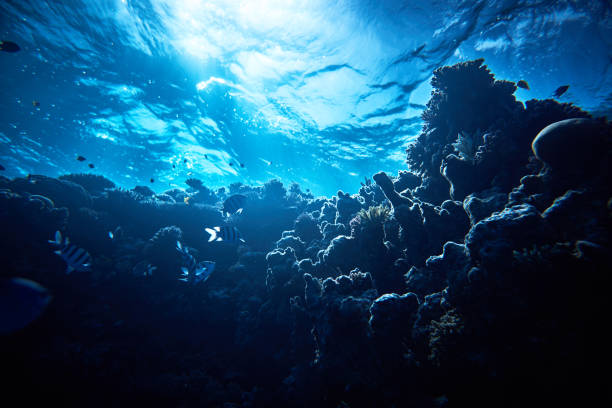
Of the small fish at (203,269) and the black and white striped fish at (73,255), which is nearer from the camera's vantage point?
the black and white striped fish at (73,255)

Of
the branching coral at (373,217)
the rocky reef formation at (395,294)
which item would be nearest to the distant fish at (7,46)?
the rocky reef formation at (395,294)

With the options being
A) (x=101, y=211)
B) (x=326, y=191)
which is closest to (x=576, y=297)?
(x=101, y=211)

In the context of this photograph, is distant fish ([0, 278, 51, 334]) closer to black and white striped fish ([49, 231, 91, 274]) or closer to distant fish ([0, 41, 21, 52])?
black and white striped fish ([49, 231, 91, 274])

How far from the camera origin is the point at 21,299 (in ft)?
8.75

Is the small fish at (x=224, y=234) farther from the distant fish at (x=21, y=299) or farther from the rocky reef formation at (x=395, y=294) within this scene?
the distant fish at (x=21, y=299)

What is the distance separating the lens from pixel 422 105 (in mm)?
14484

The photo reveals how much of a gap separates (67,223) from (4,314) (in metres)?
8.33

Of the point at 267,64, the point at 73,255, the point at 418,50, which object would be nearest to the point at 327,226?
the point at 73,255

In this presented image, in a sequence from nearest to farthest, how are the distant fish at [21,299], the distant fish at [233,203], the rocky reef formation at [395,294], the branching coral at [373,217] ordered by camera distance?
1. the distant fish at [21,299]
2. the rocky reef formation at [395,294]
3. the distant fish at [233,203]
4. the branching coral at [373,217]

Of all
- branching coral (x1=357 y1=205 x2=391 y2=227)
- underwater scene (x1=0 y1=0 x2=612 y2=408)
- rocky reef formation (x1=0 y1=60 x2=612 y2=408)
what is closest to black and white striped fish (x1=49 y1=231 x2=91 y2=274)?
underwater scene (x1=0 y1=0 x2=612 y2=408)

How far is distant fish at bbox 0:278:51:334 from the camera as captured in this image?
258 cm

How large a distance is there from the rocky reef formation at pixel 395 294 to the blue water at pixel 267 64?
4317 millimetres

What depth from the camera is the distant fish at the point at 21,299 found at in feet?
8.46

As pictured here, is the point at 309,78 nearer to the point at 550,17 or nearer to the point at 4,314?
the point at 550,17
